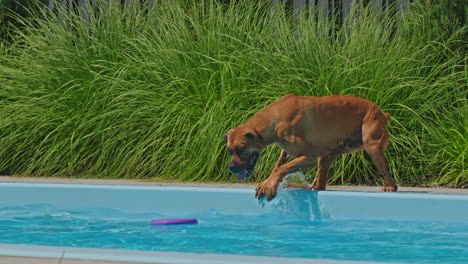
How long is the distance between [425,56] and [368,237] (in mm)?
3180

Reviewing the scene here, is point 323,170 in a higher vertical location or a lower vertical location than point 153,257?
lower

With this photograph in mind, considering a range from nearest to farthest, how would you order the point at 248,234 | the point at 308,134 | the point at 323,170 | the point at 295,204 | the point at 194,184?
the point at 248,234 < the point at 308,134 < the point at 295,204 < the point at 323,170 < the point at 194,184

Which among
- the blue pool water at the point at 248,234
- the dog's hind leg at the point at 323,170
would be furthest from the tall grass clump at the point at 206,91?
the blue pool water at the point at 248,234

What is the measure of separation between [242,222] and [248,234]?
1.70ft

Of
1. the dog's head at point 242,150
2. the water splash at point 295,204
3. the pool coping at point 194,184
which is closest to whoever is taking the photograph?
the dog's head at point 242,150

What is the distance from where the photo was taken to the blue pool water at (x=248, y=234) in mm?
5363

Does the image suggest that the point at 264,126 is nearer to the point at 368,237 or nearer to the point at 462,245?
the point at 368,237

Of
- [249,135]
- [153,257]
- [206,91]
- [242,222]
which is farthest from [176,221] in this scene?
[153,257]

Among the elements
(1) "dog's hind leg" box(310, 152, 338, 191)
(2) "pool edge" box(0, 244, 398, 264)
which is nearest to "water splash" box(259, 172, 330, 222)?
(1) "dog's hind leg" box(310, 152, 338, 191)

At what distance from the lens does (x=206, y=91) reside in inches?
330

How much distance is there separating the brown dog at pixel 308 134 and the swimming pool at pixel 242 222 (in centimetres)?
31

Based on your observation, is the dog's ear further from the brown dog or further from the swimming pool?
the swimming pool

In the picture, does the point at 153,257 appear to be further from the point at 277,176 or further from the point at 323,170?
the point at 323,170

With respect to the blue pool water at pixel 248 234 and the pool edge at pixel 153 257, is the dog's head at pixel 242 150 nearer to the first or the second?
the blue pool water at pixel 248 234
